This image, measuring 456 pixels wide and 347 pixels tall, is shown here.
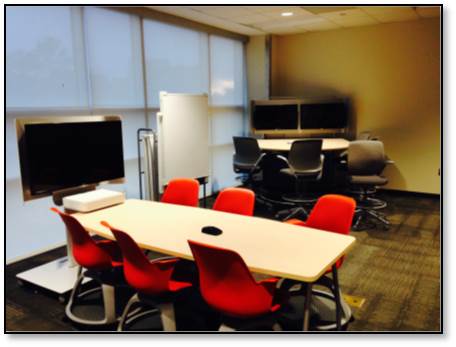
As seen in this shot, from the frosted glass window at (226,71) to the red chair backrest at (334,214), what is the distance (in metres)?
3.89

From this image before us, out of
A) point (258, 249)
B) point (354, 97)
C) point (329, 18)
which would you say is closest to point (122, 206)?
point (258, 249)

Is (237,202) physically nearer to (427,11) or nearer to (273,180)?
(273,180)

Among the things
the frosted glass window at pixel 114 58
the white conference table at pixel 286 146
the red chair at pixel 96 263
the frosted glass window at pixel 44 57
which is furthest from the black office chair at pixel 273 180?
the red chair at pixel 96 263

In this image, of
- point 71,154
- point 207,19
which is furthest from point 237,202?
point 207,19

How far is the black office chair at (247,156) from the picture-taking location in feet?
17.7

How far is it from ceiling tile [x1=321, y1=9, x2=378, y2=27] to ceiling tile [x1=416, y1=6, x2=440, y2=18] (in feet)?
2.13

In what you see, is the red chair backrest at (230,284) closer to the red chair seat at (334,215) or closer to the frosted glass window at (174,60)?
the red chair seat at (334,215)

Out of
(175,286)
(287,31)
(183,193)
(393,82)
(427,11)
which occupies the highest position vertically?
(287,31)

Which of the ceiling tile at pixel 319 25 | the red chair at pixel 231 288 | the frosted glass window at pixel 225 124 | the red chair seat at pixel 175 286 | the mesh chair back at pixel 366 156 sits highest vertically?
the ceiling tile at pixel 319 25

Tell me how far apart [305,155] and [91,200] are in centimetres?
276

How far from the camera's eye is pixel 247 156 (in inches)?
217

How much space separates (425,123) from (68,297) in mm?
5425

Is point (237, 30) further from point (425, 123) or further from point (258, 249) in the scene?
point (258, 249)

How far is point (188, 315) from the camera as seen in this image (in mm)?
2906
